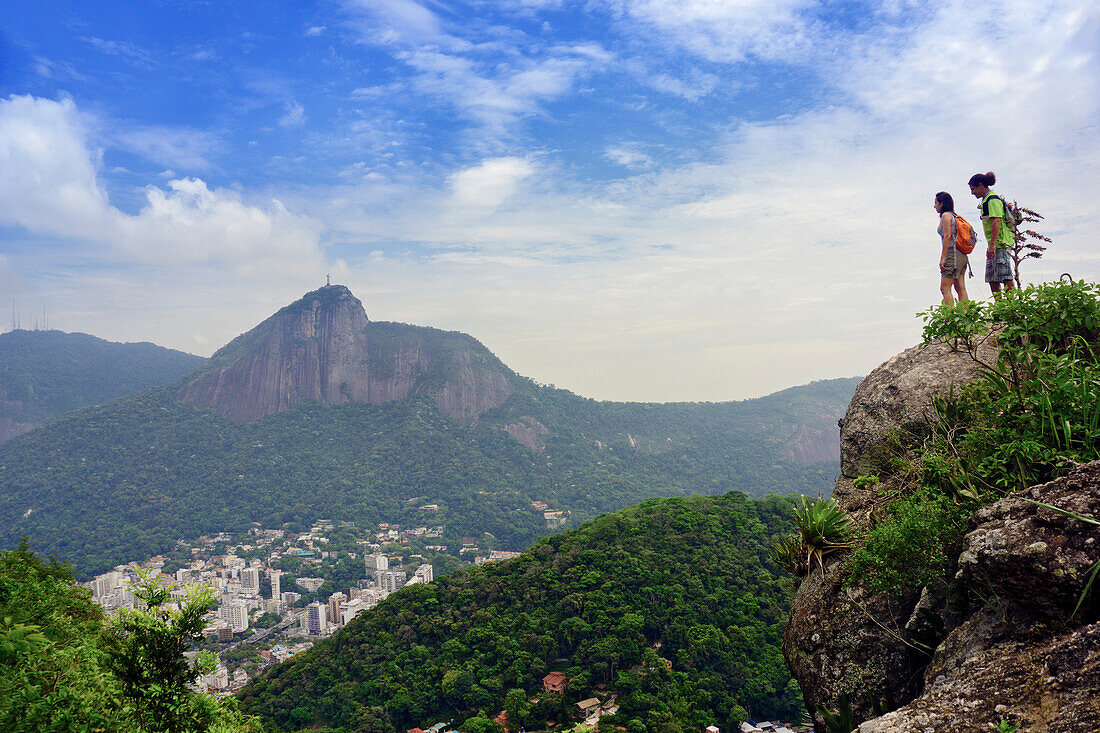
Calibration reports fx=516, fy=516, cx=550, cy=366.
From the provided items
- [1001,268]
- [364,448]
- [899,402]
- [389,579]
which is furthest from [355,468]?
[1001,268]

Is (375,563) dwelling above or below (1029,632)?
below

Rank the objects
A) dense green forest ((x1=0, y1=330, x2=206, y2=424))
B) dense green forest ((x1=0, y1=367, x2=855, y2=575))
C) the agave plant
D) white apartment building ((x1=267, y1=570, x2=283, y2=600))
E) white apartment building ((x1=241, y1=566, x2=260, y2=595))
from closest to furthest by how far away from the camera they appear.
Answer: the agave plant
white apartment building ((x1=267, y1=570, x2=283, y2=600))
white apartment building ((x1=241, y1=566, x2=260, y2=595))
dense green forest ((x1=0, y1=367, x2=855, y2=575))
dense green forest ((x1=0, y1=330, x2=206, y2=424))

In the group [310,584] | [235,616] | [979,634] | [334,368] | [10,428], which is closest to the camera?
[979,634]

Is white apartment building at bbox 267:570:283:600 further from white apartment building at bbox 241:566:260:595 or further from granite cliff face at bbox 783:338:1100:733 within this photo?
granite cliff face at bbox 783:338:1100:733

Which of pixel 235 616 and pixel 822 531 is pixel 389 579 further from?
pixel 822 531

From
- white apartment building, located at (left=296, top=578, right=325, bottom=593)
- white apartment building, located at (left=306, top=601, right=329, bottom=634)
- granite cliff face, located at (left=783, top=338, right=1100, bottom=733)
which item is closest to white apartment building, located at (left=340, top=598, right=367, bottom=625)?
white apartment building, located at (left=306, top=601, right=329, bottom=634)

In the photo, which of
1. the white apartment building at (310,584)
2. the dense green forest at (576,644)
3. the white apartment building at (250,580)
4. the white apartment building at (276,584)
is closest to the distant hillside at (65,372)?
the white apartment building at (250,580)

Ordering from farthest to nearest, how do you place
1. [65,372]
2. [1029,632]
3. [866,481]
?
[65,372] < [866,481] < [1029,632]
